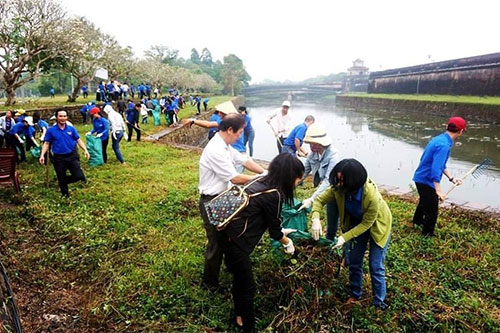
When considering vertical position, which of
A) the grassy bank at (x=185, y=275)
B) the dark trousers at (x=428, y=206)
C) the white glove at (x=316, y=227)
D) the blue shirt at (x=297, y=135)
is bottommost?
the grassy bank at (x=185, y=275)

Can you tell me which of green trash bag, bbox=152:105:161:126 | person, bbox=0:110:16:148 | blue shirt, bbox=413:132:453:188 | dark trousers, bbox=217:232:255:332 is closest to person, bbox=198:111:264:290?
dark trousers, bbox=217:232:255:332

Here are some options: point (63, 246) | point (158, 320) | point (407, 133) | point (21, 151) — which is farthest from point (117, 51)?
point (158, 320)

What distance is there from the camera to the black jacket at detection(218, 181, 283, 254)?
2.25 meters

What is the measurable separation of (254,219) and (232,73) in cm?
6520

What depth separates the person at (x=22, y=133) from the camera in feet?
24.0

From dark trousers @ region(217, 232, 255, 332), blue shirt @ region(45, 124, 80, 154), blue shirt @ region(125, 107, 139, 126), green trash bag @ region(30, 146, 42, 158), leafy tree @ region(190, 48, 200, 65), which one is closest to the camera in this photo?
dark trousers @ region(217, 232, 255, 332)

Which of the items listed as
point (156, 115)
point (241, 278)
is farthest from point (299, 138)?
point (156, 115)

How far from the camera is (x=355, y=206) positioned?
2.59 m

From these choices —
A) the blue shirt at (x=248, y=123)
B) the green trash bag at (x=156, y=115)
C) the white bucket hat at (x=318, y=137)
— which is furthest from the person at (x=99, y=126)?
the green trash bag at (x=156, y=115)

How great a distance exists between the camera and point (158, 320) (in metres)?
2.72

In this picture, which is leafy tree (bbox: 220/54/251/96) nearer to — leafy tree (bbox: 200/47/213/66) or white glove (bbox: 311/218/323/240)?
leafy tree (bbox: 200/47/213/66)

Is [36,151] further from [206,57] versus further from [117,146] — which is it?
[206,57]

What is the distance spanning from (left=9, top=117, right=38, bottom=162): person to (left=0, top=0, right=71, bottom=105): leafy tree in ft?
24.4

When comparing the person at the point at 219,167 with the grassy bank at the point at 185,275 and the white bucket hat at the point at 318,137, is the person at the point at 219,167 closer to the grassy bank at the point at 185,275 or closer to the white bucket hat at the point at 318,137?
the grassy bank at the point at 185,275
